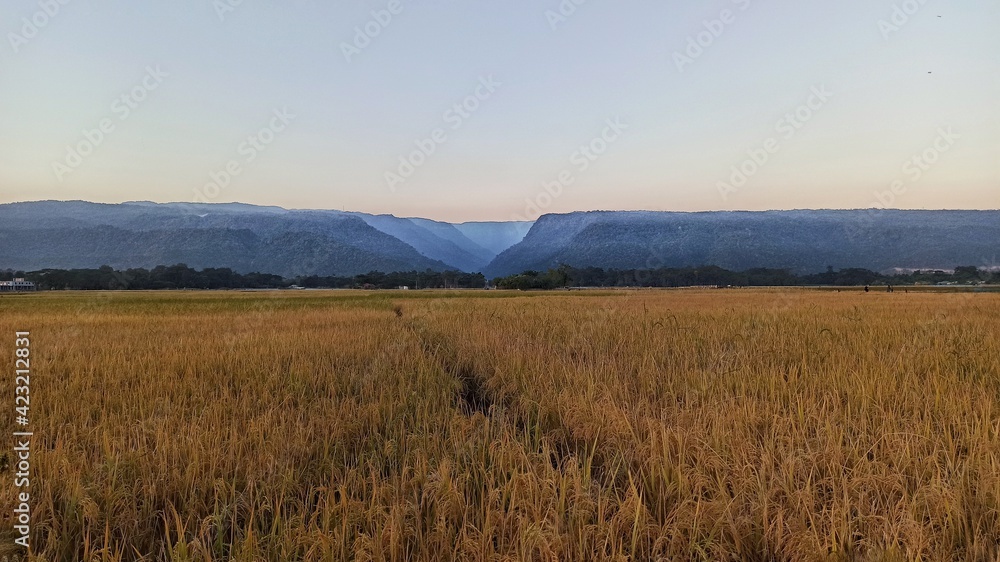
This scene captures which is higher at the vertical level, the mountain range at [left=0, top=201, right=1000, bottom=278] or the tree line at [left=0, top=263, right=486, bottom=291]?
the mountain range at [left=0, top=201, right=1000, bottom=278]

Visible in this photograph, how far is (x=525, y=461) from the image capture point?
8.91ft

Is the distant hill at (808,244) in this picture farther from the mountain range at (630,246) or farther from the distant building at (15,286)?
the distant building at (15,286)

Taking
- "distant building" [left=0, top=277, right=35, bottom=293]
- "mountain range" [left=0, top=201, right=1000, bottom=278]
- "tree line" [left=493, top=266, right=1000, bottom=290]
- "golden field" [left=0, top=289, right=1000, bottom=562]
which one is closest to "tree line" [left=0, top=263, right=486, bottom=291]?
"distant building" [left=0, top=277, right=35, bottom=293]

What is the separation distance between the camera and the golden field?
205 centimetres

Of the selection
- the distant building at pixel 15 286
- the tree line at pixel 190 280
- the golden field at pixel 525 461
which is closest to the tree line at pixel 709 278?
the tree line at pixel 190 280

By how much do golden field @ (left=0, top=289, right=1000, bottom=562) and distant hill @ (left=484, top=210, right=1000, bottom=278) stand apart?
146142 millimetres

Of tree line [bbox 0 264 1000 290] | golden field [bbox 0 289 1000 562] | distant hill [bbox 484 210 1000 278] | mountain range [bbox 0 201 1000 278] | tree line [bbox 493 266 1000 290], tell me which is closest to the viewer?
golden field [bbox 0 289 1000 562]

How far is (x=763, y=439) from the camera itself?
309cm

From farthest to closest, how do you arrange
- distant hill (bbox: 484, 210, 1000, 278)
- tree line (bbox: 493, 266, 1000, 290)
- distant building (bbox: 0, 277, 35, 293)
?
distant hill (bbox: 484, 210, 1000, 278) → tree line (bbox: 493, 266, 1000, 290) → distant building (bbox: 0, 277, 35, 293)

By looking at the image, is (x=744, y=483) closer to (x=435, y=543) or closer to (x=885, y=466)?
(x=885, y=466)

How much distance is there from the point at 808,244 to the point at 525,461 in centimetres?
18600

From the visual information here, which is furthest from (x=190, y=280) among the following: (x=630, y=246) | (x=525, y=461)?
(x=630, y=246)

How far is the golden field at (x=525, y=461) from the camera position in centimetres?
205

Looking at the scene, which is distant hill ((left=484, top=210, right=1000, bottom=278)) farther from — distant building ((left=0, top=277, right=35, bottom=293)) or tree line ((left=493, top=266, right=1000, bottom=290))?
distant building ((left=0, top=277, right=35, bottom=293))
